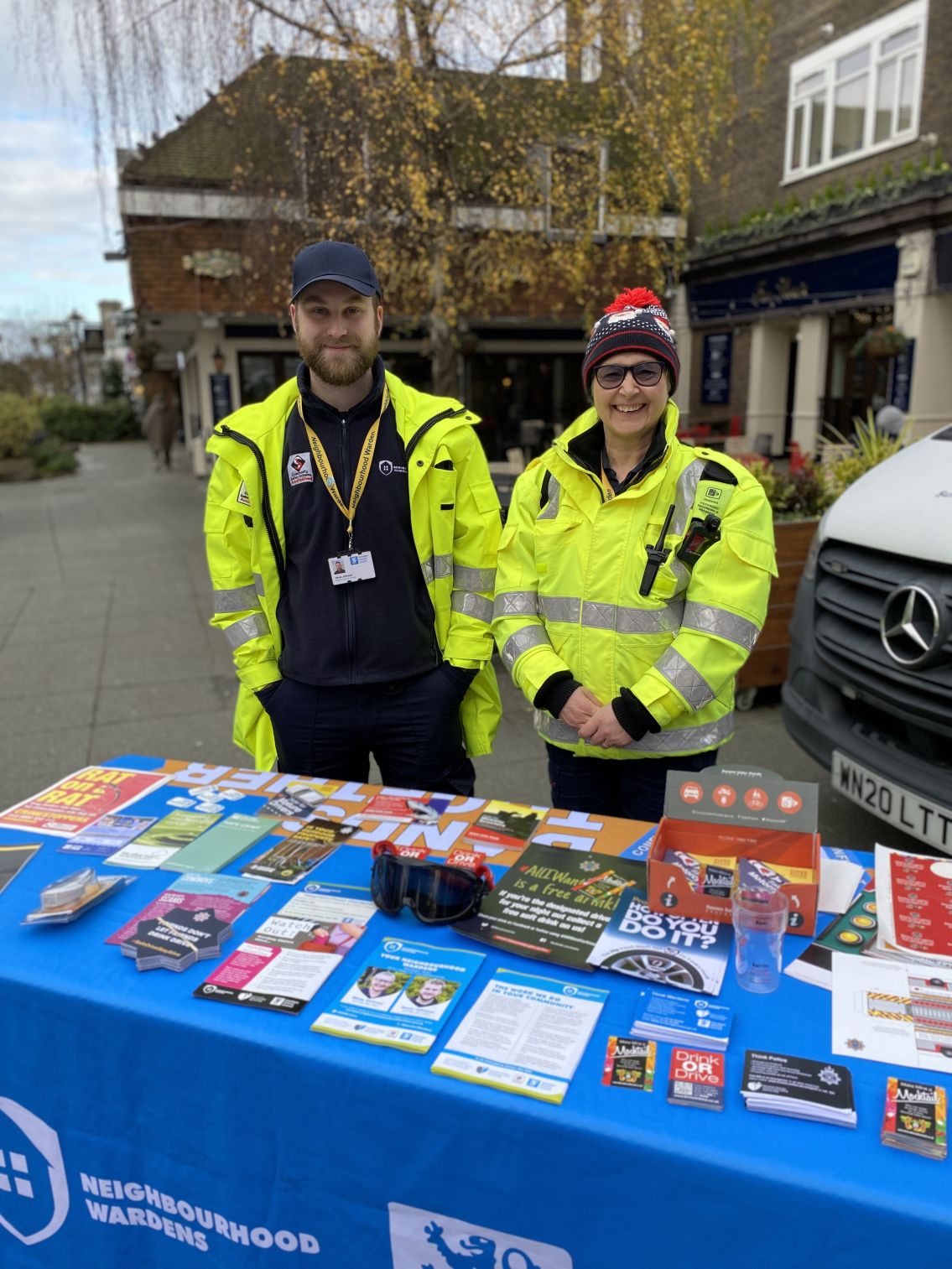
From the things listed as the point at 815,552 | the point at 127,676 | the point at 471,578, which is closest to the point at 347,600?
the point at 471,578

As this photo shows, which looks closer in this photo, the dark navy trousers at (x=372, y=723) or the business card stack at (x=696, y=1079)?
the business card stack at (x=696, y=1079)

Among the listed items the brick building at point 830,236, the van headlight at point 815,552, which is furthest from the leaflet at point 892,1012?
the brick building at point 830,236

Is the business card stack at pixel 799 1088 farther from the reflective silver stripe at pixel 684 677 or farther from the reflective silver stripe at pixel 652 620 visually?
the reflective silver stripe at pixel 652 620

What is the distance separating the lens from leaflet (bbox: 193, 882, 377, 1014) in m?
1.56

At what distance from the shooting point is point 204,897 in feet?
6.09

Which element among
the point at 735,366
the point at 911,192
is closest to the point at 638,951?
the point at 911,192

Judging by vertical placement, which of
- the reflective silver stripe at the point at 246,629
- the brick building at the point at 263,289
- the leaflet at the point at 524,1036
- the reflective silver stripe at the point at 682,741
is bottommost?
the leaflet at the point at 524,1036

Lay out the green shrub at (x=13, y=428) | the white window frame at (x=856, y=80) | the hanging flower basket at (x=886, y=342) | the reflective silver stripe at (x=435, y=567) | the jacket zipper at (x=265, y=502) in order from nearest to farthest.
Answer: the jacket zipper at (x=265, y=502) → the reflective silver stripe at (x=435, y=567) → the hanging flower basket at (x=886, y=342) → the white window frame at (x=856, y=80) → the green shrub at (x=13, y=428)

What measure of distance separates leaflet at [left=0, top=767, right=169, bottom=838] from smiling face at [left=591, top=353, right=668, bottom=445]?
149 cm

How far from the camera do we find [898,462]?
145 inches

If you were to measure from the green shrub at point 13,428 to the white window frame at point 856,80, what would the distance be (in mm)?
17084

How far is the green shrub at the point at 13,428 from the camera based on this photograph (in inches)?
838

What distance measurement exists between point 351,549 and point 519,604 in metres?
0.52

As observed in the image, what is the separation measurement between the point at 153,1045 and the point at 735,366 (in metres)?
18.7
